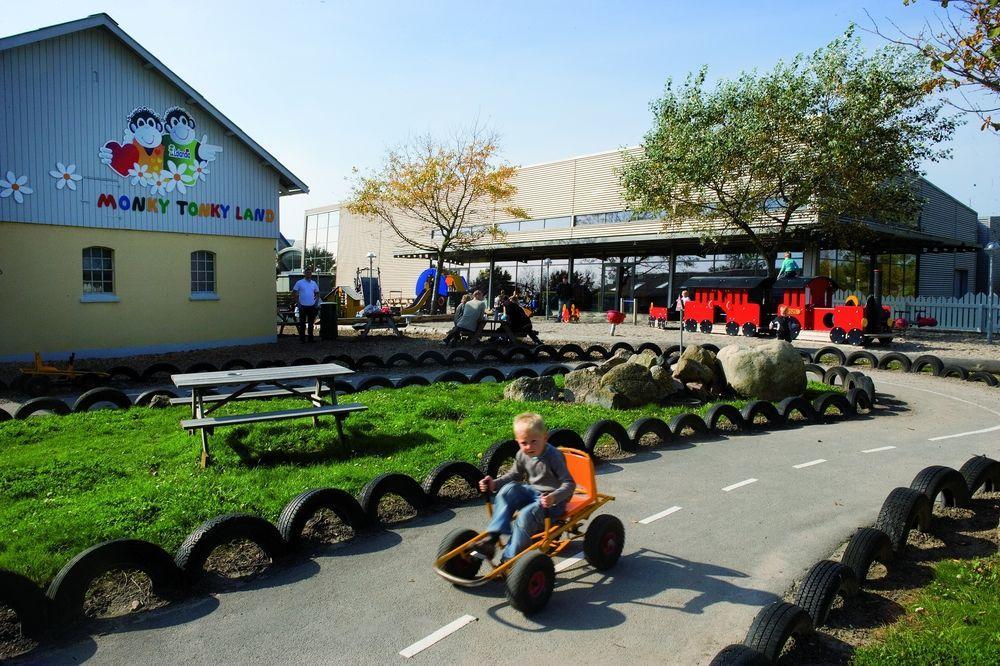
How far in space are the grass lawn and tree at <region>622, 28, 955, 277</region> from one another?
56.0 feet

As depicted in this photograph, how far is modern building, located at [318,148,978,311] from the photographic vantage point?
109 feet

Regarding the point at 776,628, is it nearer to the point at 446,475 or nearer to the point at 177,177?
the point at 446,475

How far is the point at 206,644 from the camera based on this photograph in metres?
3.80

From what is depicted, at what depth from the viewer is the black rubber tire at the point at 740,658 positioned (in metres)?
3.23

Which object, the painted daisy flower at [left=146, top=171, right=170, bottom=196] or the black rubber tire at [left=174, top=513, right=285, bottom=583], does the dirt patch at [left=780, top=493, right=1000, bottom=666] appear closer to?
the black rubber tire at [left=174, top=513, right=285, bottom=583]

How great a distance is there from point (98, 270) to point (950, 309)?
95.9ft

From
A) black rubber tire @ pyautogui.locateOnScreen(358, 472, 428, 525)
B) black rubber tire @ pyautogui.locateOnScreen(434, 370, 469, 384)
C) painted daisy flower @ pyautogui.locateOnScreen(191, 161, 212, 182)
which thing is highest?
painted daisy flower @ pyautogui.locateOnScreen(191, 161, 212, 182)

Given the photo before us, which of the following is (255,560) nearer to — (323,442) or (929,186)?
(323,442)

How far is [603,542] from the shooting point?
474cm

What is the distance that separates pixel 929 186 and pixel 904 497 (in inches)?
1463

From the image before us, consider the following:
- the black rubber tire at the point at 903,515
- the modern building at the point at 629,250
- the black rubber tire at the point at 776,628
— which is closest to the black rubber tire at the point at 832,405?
the black rubber tire at the point at 903,515

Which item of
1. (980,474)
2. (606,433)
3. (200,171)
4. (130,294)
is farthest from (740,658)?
(200,171)

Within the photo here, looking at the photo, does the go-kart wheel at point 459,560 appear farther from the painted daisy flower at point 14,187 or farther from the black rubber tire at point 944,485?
the painted daisy flower at point 14,187

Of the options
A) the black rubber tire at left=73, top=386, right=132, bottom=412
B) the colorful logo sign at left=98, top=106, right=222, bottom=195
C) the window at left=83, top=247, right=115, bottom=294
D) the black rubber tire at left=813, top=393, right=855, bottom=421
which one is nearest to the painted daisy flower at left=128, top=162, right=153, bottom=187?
the colorful logo sign at left=98, top=106, right=222, bottom=195
